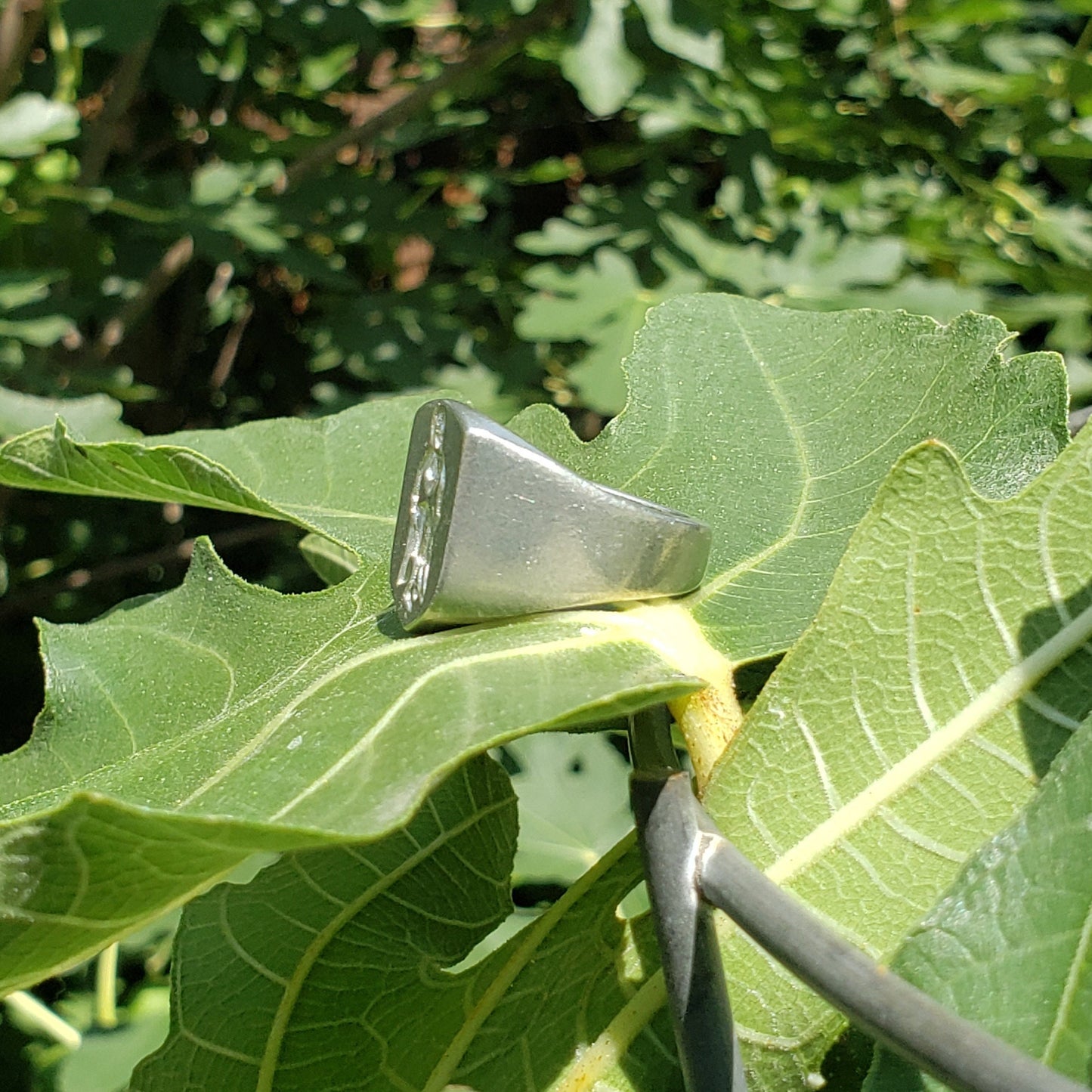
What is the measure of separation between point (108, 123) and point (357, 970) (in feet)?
5.36

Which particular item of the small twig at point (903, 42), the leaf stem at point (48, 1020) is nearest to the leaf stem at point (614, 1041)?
the leaf stem at point (48, 1020)

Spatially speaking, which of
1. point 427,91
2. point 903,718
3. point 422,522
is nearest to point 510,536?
point 422,522

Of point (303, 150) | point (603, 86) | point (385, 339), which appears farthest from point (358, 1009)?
point (303, 150)

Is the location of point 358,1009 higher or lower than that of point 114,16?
lower

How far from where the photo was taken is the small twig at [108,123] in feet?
5.73

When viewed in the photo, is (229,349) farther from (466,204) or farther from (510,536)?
(510,536)

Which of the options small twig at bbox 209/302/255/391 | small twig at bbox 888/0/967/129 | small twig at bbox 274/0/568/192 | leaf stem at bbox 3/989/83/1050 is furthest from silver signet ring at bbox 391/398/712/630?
small twig at bbox 209/302/255/391

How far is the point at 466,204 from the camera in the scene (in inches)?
98.6

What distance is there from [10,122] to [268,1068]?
1334mm

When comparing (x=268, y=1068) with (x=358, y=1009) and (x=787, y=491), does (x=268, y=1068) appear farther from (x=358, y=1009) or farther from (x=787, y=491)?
(x=787, y=491)

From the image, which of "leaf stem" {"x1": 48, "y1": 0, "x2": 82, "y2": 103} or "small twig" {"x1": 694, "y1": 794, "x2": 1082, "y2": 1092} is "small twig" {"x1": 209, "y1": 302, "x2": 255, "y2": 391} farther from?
"small twig" {"x1": 694, "y1": 794, "x2": 1082, "y2": 1092}

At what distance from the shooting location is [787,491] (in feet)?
1.78

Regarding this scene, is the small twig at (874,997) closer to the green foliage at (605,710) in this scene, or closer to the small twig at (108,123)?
the green foliage at (605,710)

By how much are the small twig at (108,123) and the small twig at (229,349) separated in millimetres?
806
